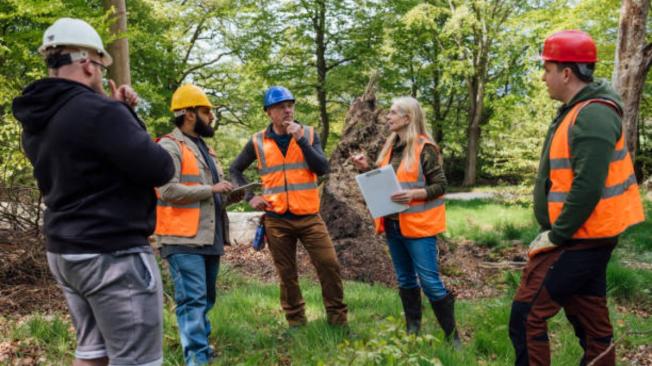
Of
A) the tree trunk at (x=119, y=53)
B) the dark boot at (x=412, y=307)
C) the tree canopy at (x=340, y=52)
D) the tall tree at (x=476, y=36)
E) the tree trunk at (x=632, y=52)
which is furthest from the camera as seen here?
the tall tree at (x=476, y=36)

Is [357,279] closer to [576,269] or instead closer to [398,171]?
[398,171]

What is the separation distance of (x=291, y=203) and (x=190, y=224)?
1.06 m

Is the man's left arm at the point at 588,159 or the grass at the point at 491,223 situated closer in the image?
the man's left arm at the point at 588,159

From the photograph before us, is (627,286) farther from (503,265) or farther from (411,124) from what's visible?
(411,124)

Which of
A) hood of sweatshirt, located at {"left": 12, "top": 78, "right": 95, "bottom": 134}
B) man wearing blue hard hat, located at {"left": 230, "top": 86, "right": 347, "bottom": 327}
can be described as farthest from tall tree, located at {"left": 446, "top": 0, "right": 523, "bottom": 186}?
hood of sweatshirt, located at {"left": 12, "top": 78, "right": 95, "bottom": 134}

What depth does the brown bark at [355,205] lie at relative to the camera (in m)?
7.88

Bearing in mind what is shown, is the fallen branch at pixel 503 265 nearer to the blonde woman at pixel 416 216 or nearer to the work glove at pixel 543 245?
the blonde woman at pixel 416 216

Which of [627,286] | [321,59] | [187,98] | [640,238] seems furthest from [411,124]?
[321,59]

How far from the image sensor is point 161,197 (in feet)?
12.1

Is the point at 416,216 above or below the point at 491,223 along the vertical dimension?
above

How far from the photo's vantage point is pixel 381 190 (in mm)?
4160

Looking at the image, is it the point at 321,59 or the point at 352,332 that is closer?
the point at 352,332

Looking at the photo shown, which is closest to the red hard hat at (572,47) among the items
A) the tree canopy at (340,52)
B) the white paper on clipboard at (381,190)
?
the white paper on clipboard at (381,190)

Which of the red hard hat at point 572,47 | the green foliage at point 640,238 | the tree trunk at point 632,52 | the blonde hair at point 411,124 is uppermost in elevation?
the tree trunk at point 632,52
